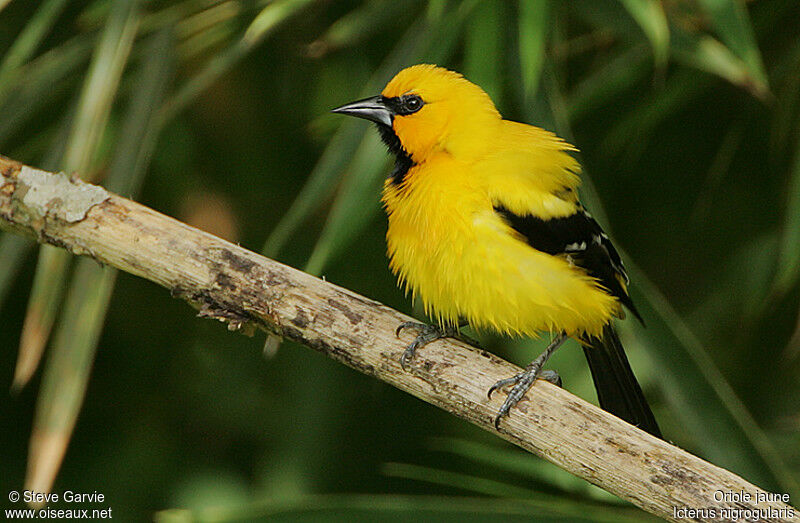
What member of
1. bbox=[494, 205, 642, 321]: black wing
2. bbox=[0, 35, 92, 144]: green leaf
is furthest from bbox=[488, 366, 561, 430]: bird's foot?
bbox=[0, 35, 92, 144]: green leaf

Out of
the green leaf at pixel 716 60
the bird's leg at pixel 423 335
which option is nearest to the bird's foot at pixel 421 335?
the bird's leg at pixel 423 335

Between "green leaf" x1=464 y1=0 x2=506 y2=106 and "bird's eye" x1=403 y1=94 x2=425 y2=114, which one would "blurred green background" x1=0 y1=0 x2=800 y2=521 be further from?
"bird's eye" x1=403 y1=94 x2=425 y2=114

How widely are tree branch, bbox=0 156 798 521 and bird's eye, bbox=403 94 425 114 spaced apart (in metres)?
0.60

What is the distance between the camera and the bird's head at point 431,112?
2.28m

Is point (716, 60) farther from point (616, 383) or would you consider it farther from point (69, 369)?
point (69, 369)

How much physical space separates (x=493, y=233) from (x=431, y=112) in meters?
0.43

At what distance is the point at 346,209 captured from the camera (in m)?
2.45

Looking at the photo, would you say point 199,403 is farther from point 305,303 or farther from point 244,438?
point 305,303

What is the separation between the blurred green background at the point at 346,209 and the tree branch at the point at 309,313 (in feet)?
1.28

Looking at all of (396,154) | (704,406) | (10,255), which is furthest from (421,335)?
(10,255)

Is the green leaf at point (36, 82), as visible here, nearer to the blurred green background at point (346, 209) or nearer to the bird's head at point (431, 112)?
the blurred green background at point (346, 209)

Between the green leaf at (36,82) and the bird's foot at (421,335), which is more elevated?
the green leaf at (36,82)

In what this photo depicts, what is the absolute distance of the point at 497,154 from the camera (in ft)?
7.29

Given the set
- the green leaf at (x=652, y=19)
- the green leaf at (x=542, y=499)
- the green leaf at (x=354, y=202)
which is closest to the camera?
the green leaf at (x=652, y=19)
